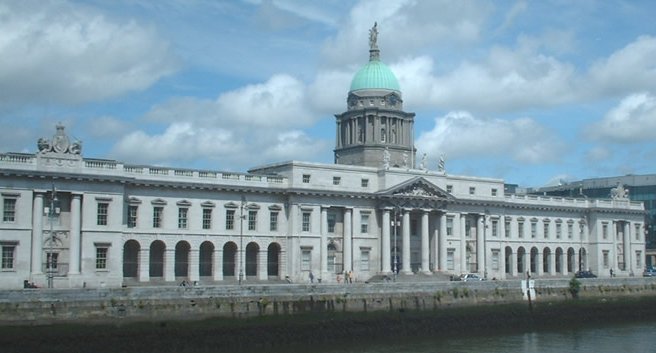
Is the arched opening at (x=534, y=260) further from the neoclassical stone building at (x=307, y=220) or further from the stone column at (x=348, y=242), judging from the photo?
the stone column at (x=348, y=242)

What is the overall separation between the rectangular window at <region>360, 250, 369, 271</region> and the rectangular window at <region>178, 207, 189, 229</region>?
63.0 feet

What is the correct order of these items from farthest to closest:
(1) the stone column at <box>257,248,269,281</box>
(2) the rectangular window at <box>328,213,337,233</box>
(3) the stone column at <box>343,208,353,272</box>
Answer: (2) the rectangular window at <box>328,213,337,233</box>
(3) the stone column at <box>343,208,353,272</box>
(1) the stone column at <box>257,248,269,281</box>

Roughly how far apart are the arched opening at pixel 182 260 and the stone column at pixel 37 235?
1424 cm

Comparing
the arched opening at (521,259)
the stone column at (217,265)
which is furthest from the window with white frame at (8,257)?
the arched opening at (521,259)

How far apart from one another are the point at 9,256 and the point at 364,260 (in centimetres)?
3546

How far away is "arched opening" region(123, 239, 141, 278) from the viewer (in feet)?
254

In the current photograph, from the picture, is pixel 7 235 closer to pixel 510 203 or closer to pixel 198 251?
pixel 198 251

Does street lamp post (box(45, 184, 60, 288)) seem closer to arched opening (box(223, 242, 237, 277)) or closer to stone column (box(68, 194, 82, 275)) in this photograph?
stone column (box(68, 194, 82, 275))

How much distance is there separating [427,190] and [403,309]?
26.7m

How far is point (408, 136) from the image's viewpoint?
10762cm

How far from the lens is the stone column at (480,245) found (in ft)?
328

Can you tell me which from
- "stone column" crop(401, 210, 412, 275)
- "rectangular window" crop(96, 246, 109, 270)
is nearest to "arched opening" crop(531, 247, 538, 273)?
"stone column" crop(401, 210, 412, 275)

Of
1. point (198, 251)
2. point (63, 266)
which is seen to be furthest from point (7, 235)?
point (198, 251)

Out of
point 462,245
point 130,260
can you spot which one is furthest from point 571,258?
point 130,260
